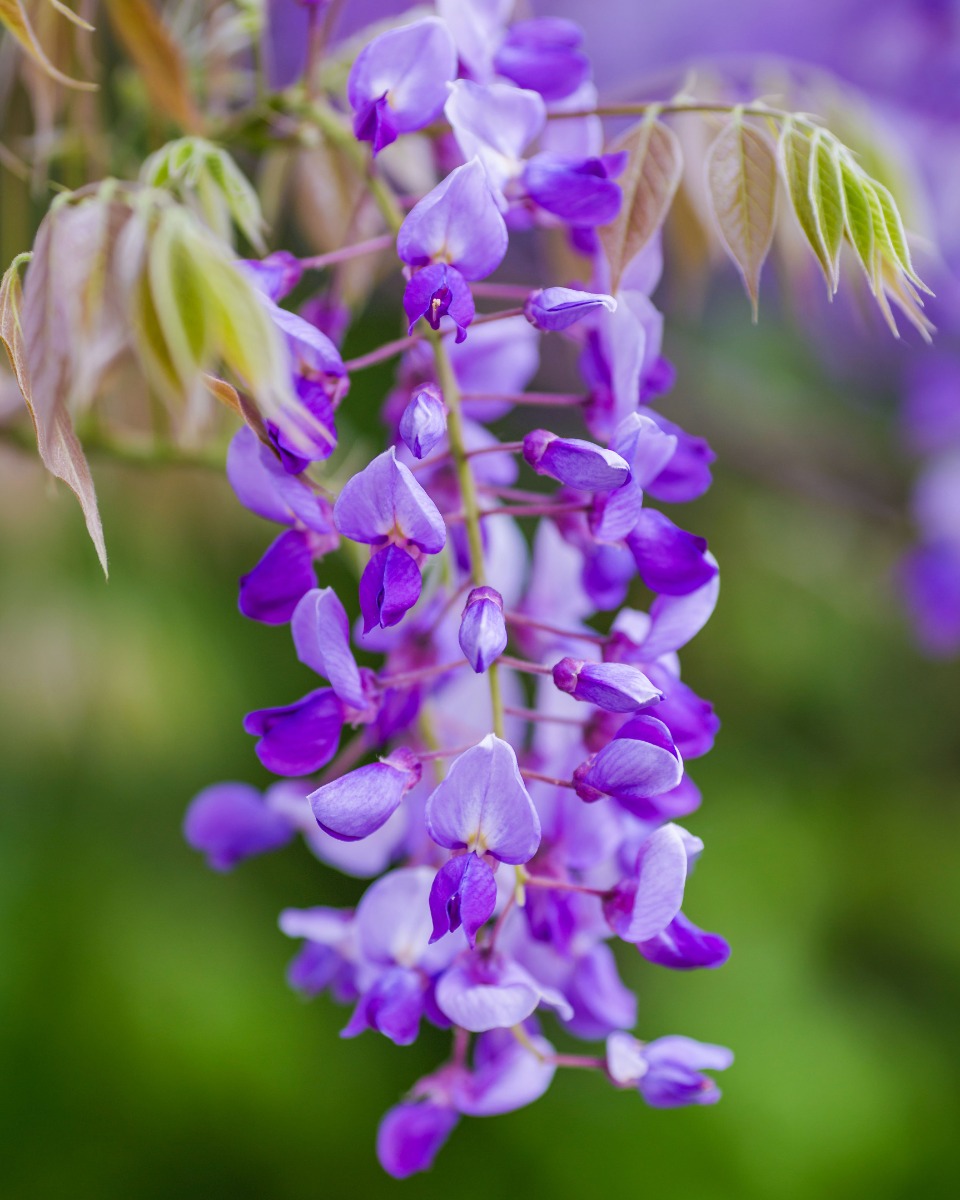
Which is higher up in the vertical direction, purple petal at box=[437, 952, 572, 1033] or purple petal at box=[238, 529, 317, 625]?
purple petal at box=[238, 529, 317, 625]

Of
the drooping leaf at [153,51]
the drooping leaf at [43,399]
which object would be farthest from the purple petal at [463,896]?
the drooping leaf at [153,51]

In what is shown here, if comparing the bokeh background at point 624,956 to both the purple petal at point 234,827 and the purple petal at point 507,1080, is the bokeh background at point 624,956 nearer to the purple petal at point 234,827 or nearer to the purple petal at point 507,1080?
the purple petal at point 234,827

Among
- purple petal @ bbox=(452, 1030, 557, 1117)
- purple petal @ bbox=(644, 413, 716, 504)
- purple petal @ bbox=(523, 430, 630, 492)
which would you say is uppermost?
purple petal @ bbox=(523, 430, 630, 492)

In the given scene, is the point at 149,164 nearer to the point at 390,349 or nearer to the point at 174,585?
the point at 390,349

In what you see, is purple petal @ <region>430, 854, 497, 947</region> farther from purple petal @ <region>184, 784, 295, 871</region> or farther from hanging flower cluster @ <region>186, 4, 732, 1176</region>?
purple petal @ <region>184, 784, 295, 871</region>

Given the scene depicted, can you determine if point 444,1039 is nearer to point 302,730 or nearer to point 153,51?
point 302,730

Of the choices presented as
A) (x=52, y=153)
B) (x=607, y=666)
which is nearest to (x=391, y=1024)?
(x=607, y=666)

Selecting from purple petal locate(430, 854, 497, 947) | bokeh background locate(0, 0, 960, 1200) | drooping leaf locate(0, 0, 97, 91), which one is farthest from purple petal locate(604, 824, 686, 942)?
bokeh background locate(0, 0, 960, 1200)
